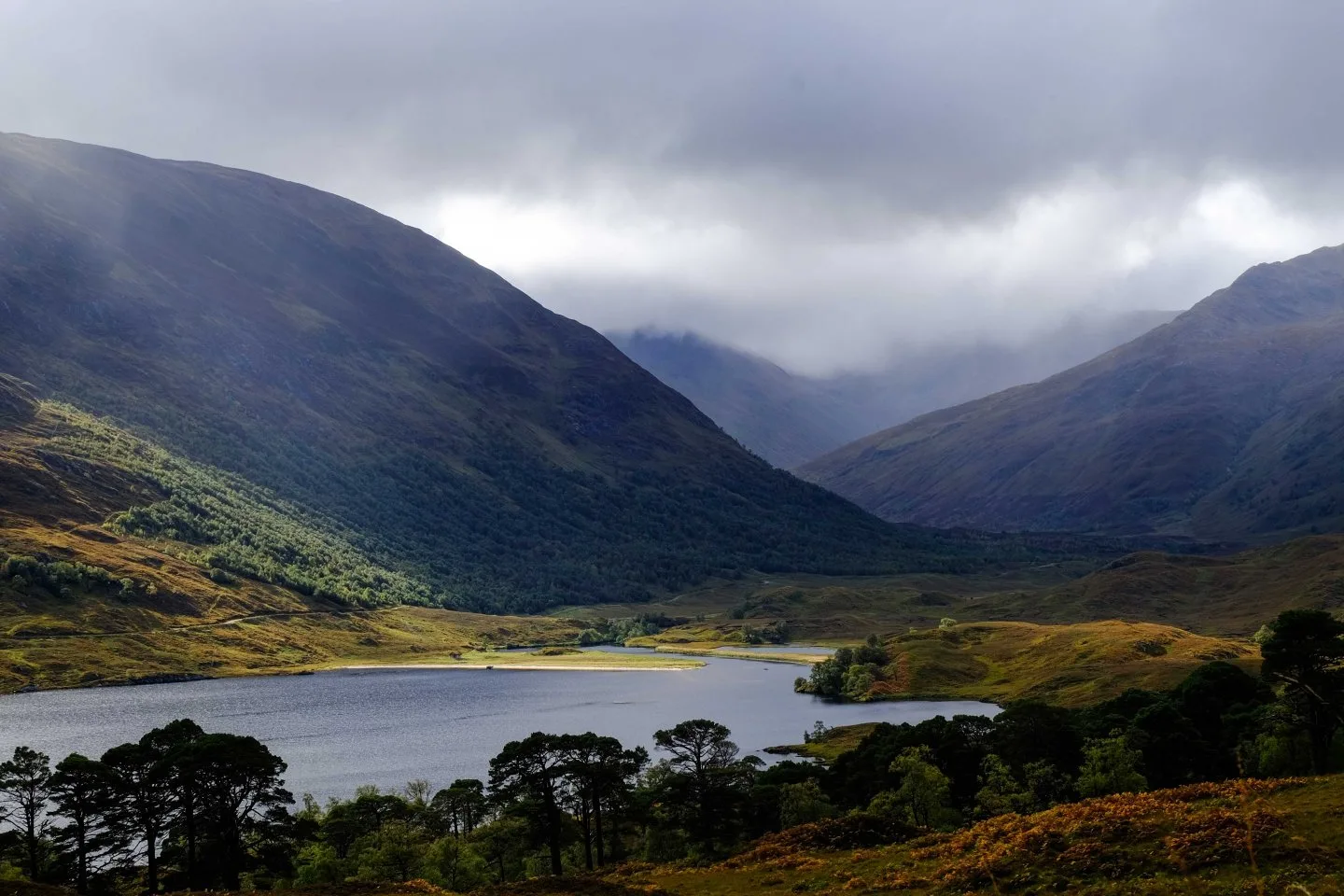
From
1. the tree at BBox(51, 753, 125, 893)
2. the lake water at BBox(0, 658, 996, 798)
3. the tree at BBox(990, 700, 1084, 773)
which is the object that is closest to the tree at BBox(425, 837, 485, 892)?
the tree at BBox(51, 753, 125, 893)

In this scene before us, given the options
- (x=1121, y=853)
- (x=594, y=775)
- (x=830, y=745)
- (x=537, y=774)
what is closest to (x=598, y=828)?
(x=594, y=775)

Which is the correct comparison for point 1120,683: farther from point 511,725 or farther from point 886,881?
point 886,881

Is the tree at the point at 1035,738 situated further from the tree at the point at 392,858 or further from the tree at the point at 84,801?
the tree at the point at 84,801

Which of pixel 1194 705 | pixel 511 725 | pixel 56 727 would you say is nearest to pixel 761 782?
pixel 1194 705

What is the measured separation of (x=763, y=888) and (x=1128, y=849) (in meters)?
16.9

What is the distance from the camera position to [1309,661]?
7531 centimetres

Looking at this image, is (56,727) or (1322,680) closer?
(1322,680)

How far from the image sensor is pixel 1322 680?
75.1 meters

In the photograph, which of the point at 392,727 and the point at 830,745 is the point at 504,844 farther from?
the point at 392,727

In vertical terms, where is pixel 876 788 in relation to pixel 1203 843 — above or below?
below

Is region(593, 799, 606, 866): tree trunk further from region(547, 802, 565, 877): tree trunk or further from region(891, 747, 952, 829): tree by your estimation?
region(891, 747, 952, 829): tree

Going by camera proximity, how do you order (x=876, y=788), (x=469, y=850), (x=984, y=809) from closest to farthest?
(x=469, y=850), (x=984, y=809), (x=876, y=788)

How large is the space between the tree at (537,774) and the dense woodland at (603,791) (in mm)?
158

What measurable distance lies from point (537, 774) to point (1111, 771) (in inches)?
1721
